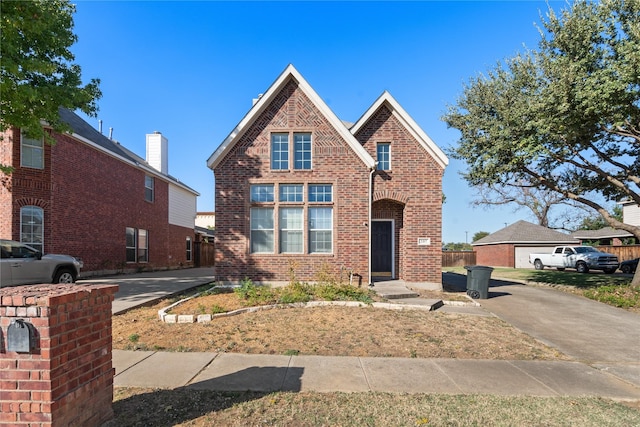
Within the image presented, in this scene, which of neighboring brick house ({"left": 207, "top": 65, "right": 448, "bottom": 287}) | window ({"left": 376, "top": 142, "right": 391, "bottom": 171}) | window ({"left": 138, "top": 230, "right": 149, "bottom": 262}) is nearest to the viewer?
neighboring brick house ({"left": 207, "top": 65, "right": 448, "bottom": 287})

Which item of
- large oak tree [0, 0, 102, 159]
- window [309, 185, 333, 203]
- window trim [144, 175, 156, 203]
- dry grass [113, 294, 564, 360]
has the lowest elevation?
dry grass [113, 294, 564, 360]

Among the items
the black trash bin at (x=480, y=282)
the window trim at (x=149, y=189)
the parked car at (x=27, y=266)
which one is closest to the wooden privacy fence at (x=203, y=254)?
the window trim at (x=149, y=189)

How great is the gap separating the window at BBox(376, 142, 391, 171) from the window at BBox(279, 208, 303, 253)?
3.76m

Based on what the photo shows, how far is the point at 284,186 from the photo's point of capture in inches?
475

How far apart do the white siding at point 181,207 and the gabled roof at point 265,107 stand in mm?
15154

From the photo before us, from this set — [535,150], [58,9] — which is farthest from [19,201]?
[535,150]

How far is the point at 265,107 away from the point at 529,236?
29561 mm

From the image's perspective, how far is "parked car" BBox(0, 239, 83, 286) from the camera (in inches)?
376

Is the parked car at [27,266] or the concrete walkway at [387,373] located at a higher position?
the parked car at [27,266]

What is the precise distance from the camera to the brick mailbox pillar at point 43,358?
2.75 metres

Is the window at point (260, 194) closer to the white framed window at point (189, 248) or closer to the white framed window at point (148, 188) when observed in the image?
the white framed window at point (148, 188)

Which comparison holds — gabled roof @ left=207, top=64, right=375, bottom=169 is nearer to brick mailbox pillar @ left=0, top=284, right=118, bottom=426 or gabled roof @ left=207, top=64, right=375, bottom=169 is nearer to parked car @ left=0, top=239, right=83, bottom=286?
parked car @ left=0, top=239, right=83, bottom=286

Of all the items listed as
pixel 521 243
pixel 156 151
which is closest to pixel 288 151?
pixel 156 151

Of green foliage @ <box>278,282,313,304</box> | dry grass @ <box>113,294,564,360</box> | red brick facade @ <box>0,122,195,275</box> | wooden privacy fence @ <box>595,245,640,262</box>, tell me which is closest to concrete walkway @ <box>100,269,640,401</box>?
dry grass @ <box>113,294,564,360</box>
